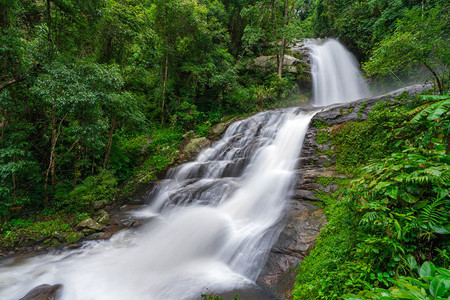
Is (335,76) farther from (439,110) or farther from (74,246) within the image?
(74,246)

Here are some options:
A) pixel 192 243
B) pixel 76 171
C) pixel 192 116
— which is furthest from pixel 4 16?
pixel 192 116

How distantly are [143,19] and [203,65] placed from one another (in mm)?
5029

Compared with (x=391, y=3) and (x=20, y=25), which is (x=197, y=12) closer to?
(x=20, y=25)

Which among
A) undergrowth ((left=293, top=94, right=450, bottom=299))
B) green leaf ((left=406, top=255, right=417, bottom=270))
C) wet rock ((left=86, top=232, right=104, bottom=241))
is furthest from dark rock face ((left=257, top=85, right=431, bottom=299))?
wet rock ((left=86, top=232, right=104, bottom=241))

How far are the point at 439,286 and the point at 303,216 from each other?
139 inches

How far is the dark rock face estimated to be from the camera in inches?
147

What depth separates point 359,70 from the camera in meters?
16.7

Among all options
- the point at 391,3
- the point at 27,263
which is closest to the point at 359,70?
the point at 391,3

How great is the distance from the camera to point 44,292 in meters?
3.74

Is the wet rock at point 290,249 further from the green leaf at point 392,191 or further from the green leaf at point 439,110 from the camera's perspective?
the green leaf at point 439,110

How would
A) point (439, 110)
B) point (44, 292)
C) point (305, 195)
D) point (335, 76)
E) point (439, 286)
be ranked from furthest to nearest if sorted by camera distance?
point (335, 76)
point (305, 195)
point (44, 292)
point (439, 110)
point (439, 286)

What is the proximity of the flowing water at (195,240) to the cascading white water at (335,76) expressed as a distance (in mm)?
8153

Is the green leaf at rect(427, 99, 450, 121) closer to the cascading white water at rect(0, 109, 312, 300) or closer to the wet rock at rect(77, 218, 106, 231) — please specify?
the cascading white water at rect(0, 109, 312, 300)

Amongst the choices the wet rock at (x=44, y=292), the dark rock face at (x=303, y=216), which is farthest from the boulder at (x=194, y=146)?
the wet rock at (x=44, y=292)
